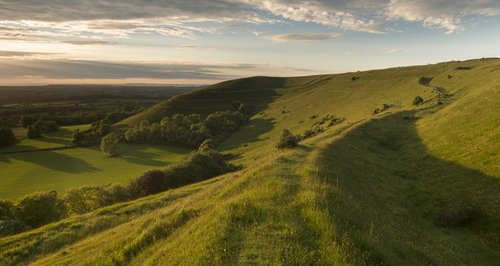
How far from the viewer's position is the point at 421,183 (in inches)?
1118

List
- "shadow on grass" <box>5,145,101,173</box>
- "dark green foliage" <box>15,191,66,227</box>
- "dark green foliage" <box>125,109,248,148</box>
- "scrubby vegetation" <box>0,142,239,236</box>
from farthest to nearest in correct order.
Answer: "dark green foliage" <box>125,109,248,148</box>, "shadow on grass" <box>5,145,101,173</box>, "dark green foliage" <box>15,191,66,227</box>, "scrubby vegetation" <box>0,142,239,236</box>

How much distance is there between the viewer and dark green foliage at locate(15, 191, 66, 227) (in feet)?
141

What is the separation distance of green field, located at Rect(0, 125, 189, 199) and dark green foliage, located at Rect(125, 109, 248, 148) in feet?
16.0

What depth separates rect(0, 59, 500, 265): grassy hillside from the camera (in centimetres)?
1152

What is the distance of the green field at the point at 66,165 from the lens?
317ft

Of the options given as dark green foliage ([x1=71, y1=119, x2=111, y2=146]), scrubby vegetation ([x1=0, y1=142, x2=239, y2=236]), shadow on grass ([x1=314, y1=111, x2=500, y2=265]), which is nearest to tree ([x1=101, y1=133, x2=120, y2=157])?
dark green foliage ([x1=71, y1=119, x2=111, y2=146])

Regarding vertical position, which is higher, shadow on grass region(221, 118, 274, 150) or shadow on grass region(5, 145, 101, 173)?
Answer: shadow on grass region(221, 118, 274, 150)

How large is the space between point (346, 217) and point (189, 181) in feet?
151

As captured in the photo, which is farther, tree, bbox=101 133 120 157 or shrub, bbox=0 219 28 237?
tree, bbox=101 133 120 157

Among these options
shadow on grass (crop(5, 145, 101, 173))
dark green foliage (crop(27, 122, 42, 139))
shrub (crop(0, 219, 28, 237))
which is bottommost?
shadow on grass (crop(5, 145, 101, 173))

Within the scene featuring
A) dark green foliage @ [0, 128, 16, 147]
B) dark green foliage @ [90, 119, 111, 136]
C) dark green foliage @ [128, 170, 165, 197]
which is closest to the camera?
dark green foliage @ [128, 170, 165, 197]

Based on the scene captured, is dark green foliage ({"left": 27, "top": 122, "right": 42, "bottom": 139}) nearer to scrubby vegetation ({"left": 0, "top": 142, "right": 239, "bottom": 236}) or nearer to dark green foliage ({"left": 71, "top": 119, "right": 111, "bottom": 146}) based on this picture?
dark green foliage ({"left": 71, "top": 119, "right": 111, "bottom": 146})

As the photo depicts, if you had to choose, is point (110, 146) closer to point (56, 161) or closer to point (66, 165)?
point (66, 165)

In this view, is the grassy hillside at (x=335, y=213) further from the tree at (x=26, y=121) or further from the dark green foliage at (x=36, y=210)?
the tree at (x=26, y=121)
